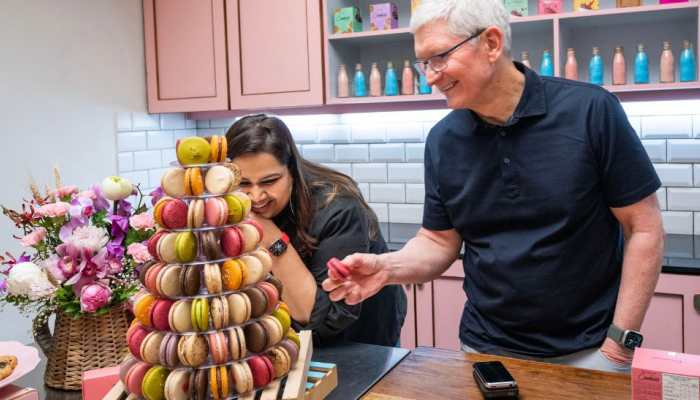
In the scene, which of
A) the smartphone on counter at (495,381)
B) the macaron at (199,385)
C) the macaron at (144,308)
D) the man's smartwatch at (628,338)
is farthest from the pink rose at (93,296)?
the man's smartwatch at (628,338)

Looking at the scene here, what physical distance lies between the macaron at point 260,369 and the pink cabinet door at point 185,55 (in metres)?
2.48

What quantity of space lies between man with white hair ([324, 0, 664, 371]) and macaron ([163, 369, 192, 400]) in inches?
19.6

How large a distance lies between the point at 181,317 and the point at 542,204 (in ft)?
3.01

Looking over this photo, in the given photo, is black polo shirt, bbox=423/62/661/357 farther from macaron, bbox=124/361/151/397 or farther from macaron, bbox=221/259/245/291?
macaron, bbox=124/361/151/397

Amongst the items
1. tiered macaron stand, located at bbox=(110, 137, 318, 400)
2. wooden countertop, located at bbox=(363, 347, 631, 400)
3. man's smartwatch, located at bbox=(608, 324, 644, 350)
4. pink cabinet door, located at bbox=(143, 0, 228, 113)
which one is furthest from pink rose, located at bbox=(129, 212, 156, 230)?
pink cabinet door, located at bbox=(143, 0, 228, 113)

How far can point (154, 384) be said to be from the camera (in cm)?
104

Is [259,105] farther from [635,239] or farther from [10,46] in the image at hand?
[635,239]

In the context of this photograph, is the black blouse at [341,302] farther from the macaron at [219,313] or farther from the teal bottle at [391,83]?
the teal bottle at [391,83]

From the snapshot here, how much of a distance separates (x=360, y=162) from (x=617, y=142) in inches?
82.4

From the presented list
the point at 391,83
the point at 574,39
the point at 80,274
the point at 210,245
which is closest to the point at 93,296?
the point at 80,274

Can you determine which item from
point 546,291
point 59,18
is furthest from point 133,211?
point 59,18

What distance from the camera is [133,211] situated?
1443 mm

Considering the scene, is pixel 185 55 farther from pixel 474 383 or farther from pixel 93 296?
pixel 474 383

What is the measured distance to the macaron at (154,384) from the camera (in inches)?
40.9
